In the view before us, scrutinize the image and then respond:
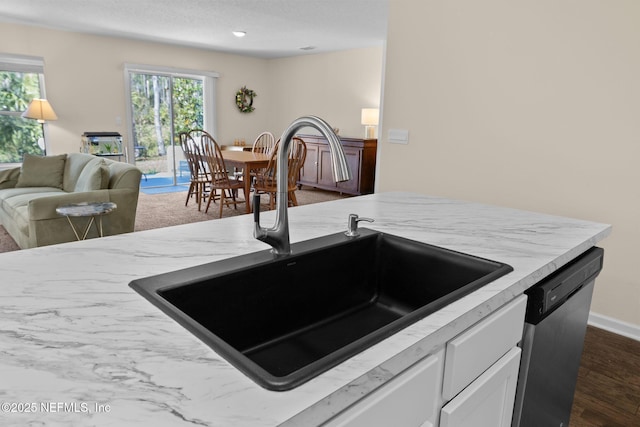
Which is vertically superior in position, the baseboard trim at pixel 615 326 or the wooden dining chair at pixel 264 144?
the wooden dining chair at pixel 264 144

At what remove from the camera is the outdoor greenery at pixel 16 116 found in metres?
5.59

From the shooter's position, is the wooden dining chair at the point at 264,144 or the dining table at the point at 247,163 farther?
the wooden dining chair at the point at 264,144

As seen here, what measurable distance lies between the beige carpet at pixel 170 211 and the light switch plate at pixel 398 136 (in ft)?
7.61

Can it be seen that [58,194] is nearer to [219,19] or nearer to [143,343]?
[219,19]

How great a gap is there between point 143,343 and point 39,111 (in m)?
5.83

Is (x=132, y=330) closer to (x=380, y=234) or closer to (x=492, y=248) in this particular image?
(x=380, y=234)

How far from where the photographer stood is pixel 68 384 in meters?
0.55

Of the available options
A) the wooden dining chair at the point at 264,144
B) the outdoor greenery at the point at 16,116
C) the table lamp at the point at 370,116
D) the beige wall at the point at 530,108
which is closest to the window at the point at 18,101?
the outdoor greenery at the point at 16,116

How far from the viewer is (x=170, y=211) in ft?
17.4

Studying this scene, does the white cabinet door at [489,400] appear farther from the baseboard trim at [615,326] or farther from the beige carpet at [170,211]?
the beige carpet at [170,211]

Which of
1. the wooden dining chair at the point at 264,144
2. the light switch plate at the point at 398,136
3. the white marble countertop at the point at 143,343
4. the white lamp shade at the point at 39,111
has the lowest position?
the white marble countertop at the point at 143,343

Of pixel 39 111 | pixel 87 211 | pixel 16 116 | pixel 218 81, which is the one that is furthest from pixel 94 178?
pixel 218 81

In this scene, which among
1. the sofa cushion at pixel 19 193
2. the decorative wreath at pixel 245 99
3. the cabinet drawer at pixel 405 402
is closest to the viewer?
the cabinet drawer at pixel 405 402

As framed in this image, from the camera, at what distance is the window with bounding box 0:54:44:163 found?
5559 mm
